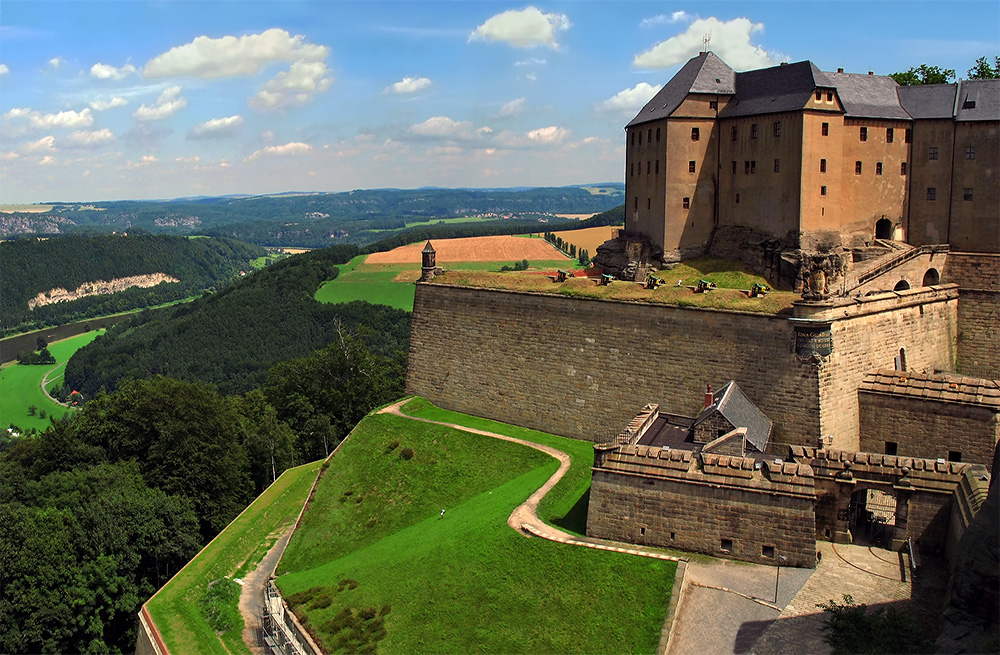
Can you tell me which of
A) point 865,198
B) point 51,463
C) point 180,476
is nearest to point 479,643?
point 180,476

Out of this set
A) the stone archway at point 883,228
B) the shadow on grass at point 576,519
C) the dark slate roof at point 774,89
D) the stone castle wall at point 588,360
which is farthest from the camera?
the stone archway at point 883,228

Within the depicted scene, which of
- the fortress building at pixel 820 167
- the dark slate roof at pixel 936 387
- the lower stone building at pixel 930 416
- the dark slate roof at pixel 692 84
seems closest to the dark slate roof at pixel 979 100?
the fortress building at pixel 820 167

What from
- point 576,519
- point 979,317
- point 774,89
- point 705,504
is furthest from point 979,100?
point 576,519

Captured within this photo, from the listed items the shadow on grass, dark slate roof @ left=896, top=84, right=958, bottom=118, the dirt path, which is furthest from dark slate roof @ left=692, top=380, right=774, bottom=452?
dark slate roof @ left=896, top=84, right=958, bottom=118

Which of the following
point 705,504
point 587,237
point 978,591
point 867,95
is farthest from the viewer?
point 587,237

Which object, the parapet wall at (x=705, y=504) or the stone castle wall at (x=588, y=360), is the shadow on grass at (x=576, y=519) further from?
the stone castle wall at (x=588, y=360)

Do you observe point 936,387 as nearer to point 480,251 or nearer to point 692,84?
point 692,84
